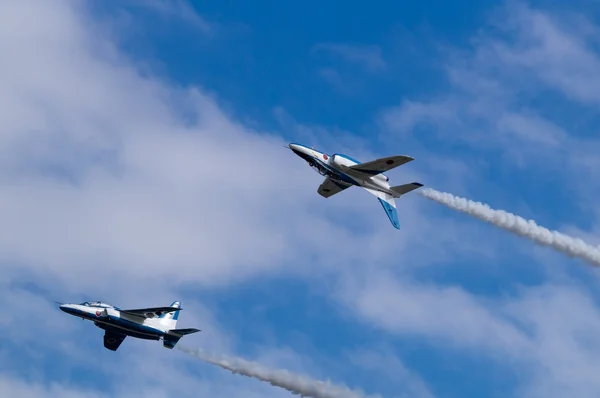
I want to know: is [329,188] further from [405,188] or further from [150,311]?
[150,311]

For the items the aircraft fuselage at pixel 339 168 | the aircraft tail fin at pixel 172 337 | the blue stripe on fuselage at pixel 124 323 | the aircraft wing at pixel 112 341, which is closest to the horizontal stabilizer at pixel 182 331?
the aircraft tail fin at pixel 172 337

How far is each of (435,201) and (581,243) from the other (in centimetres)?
1459

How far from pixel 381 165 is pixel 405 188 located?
15.1 feet

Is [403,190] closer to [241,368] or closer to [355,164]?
[355,164]

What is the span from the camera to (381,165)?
134625 mm

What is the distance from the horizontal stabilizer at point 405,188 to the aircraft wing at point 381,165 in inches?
114

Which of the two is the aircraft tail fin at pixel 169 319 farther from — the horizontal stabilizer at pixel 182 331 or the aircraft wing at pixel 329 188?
the aircraft wing at pixel 329 188

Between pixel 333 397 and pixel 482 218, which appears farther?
pixel 482 218

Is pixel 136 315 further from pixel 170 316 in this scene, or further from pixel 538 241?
pixel 538 241

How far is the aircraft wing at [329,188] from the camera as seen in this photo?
140075 millimetres

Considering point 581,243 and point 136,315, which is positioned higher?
point 581,243

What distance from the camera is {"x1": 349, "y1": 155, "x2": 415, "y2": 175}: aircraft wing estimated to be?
133 meters

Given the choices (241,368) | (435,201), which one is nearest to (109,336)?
(241,368)

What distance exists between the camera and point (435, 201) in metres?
140
